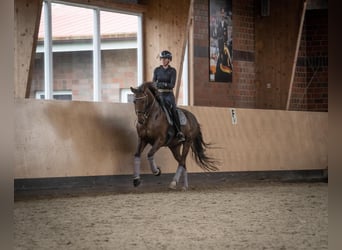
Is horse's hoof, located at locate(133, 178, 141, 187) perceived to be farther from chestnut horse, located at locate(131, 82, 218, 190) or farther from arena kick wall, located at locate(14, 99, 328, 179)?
arena kick wall, located at locate(14, 99, 328, 179)

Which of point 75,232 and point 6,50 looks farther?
point 75,232

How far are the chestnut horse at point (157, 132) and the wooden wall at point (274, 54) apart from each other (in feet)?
18.5

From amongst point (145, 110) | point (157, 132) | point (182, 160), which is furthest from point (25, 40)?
point (182, 160)

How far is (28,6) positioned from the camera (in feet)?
35.6

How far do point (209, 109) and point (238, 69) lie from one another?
433 centimetres

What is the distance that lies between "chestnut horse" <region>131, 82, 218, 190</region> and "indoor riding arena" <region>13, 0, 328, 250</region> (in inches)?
3.7

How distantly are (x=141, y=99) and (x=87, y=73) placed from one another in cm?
375

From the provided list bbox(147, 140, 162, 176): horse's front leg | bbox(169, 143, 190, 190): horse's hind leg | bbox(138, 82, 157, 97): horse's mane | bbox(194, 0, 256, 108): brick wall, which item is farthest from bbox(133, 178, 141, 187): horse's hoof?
bbox(194, 0, 256, 108): brick wall

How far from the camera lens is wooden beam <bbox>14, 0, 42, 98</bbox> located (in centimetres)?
1077

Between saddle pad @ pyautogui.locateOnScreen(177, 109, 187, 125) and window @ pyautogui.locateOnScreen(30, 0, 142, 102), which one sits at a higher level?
window @ pyautogui.locateOnScreen(30, 0, 142, 102)

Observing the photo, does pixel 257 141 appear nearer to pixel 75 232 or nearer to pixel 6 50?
pixel 75 232

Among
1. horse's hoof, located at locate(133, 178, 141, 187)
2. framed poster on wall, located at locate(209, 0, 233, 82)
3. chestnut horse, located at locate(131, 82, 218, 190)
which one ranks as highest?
framed poster on wall, located at locate(209, 0, 233, 82)

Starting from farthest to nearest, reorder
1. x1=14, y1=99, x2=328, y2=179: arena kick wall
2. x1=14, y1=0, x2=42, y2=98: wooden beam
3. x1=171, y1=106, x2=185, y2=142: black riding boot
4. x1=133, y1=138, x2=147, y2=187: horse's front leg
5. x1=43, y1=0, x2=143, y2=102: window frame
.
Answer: x1=43, y1=0, x2=143, y2=102: window frame
x1=14, y1=0, x2=42, y2=98: wooden beam
x1=171, y1=106, x2=185, y2=142: black riding boot
x1=133, y1=138, x2=147, y2=187: horse's front leg
x1=14, y1=99, x2=328, y2=179: arena kick wall

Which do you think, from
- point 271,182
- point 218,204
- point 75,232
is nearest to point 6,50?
point 75,232
